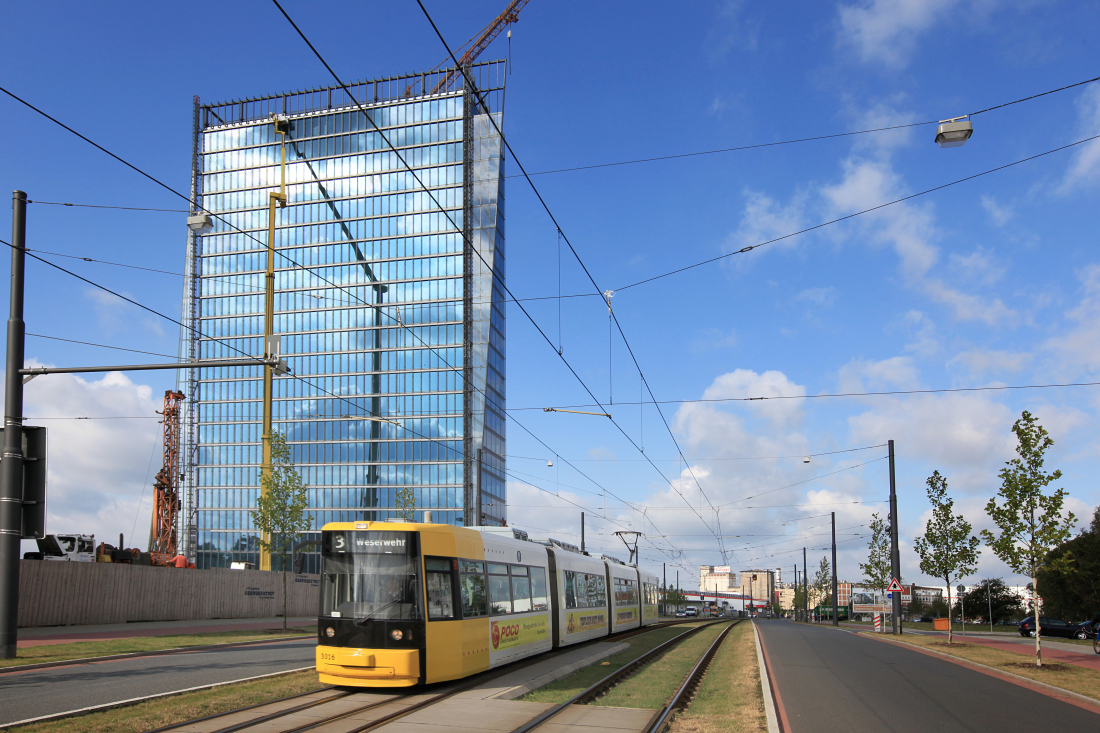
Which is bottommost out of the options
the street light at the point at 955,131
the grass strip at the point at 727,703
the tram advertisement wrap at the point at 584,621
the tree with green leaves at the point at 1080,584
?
the tree with green leaves at the point at 1080,584

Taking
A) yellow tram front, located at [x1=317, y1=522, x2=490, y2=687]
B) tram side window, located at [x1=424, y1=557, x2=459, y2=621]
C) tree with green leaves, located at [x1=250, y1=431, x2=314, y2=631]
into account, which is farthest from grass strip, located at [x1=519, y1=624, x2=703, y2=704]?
tree with green leaves, located at [x1=250, y1=431, x2=314, y2=631]

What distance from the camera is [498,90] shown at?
8731 centimetres

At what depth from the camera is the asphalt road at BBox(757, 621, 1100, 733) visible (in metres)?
12.1

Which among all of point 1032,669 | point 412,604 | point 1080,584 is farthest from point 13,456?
point 1080,584

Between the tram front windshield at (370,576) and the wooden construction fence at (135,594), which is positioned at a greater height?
the tram front windshield at (370,576)

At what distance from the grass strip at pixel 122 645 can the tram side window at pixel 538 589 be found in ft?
29.2

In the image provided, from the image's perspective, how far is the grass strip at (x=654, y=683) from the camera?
13.9m

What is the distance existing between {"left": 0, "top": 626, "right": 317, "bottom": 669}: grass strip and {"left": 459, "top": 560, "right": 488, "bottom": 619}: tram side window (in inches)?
320

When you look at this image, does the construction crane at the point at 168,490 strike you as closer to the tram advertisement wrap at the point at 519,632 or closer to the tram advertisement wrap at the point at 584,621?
the tram advertisement wrap at the point at 584,621

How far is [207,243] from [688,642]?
8098 cm

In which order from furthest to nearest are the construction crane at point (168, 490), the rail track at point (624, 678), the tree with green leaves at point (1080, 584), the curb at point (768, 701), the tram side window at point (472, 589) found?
the construction crane at point (168, 490), the tree with green leaves at point (1080, 584), the tram side window at point (472, 589), the rail track at point (624, 678), the curb at point (768, 701)

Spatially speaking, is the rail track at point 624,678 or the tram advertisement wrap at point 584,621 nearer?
the rail track at point 624,678

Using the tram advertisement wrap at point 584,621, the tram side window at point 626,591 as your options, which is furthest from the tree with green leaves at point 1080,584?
the tram advertisement wrap at point 584,621

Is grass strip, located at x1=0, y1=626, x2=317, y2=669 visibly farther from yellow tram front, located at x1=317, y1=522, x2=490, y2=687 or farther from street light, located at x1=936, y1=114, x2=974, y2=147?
street light, located at x1=936, y1=114, x2=974, y2=147
